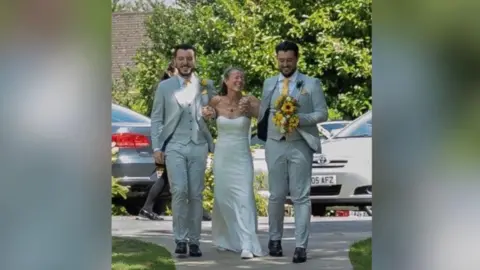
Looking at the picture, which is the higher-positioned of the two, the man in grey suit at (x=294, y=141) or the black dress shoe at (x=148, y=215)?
the man in grey suit at (x=294, y=141)

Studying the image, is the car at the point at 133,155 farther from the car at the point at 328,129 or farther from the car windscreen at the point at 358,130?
the car windscreen at the point at 358,130

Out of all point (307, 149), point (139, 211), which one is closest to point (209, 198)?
point (139, 211)

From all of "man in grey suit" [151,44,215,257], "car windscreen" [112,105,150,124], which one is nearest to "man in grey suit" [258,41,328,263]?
"man in grey suit" [151,44,215,257]

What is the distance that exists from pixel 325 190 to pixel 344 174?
1.19ft

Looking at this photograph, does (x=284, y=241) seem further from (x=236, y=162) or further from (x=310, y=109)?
(x=310, y=109)

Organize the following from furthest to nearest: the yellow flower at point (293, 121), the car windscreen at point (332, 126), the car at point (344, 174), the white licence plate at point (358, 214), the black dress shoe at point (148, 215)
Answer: the car windscreen at point (332, 126) < the white licence plate at point (358, 214) < the car at point (344, 174) < the black dress shoe at point (148, 215) < the yellow flower at point (293, 121)

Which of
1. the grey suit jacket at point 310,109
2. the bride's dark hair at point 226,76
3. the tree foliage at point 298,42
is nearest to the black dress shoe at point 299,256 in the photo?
the grey suit jacket at point 310,109

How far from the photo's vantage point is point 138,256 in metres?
9.37

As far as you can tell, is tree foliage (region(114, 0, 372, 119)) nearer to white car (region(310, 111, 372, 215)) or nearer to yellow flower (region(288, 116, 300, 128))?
white car (region(310, 111, 372, 215))

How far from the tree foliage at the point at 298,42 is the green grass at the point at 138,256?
10474mm

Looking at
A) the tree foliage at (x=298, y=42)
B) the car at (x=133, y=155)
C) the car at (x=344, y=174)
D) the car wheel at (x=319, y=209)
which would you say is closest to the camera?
the car at (x=133, y=155)

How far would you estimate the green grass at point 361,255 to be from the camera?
28.8 ft

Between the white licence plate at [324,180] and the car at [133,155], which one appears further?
the white licence plate at [324,180]
